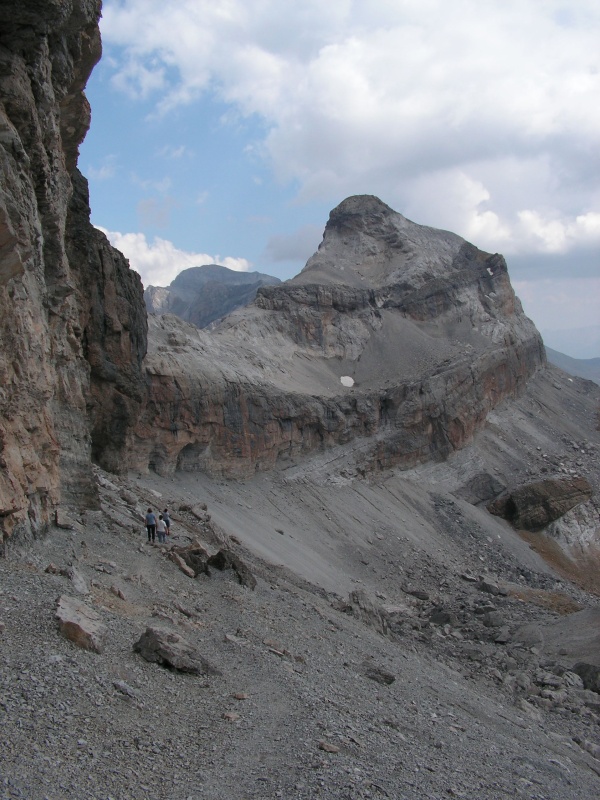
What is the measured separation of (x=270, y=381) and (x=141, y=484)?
12613 millimetres

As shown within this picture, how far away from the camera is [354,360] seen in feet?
166

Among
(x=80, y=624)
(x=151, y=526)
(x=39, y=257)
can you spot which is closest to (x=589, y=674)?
(x=151, y=526)

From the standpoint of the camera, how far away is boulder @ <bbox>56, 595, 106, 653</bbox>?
920cm

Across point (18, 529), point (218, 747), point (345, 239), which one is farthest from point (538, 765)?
point (345, 239)

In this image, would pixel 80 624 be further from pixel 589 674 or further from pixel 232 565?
pixel 589 674

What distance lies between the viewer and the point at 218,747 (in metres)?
8.23

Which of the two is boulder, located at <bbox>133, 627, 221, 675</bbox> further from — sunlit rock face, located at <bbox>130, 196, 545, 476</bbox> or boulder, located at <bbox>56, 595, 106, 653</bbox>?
sunlit rock face, located at <bbox>130, 196, 545, 476</bbox>

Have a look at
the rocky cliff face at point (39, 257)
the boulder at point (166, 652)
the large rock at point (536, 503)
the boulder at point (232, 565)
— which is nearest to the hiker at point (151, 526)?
the rocky cliff face at point (39, 257)

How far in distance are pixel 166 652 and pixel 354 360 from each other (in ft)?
137

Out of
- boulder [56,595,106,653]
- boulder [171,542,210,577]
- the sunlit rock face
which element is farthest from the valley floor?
the sunlit rock face

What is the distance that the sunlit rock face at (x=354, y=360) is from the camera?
3388cm

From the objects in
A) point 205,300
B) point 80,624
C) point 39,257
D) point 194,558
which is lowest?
point 194,558

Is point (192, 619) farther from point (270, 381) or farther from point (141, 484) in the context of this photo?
point (270, 381)

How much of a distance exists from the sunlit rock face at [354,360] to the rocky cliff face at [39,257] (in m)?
12.7
